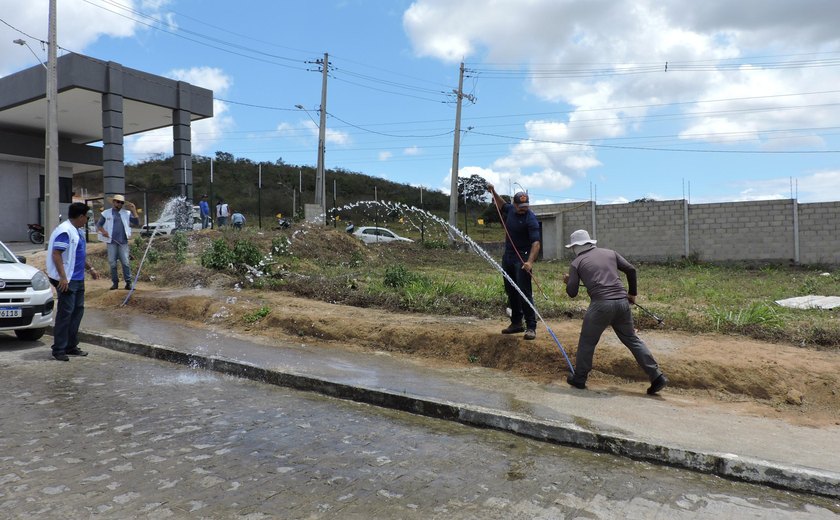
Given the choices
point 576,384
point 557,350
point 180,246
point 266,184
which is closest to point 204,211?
point 180,246

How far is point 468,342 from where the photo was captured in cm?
788

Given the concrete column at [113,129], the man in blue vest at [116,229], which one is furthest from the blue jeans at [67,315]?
the concrete column at [113,129]

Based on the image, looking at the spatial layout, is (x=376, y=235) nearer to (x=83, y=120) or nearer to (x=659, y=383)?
(x=83, y=120)

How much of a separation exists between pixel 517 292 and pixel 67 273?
Result: 17.9ft

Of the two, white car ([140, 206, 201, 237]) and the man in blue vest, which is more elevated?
white car ([140, 206, 201, 237])

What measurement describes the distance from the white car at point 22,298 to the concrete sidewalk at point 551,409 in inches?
36.4

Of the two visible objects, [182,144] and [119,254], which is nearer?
[119,254]

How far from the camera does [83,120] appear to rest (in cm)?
2564

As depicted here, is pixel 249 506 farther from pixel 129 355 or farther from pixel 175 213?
pixel 175 213

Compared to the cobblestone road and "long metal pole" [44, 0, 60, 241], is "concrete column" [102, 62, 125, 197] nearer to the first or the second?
"long metal pole" [44, 0, 60, 241]

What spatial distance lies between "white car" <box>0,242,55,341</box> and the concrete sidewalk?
0.92 meters

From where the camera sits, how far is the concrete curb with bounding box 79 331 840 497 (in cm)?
409

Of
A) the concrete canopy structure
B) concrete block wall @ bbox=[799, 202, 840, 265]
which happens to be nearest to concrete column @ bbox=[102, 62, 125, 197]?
the concrete canopy structure

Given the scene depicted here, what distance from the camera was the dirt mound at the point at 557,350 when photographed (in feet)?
19.8
